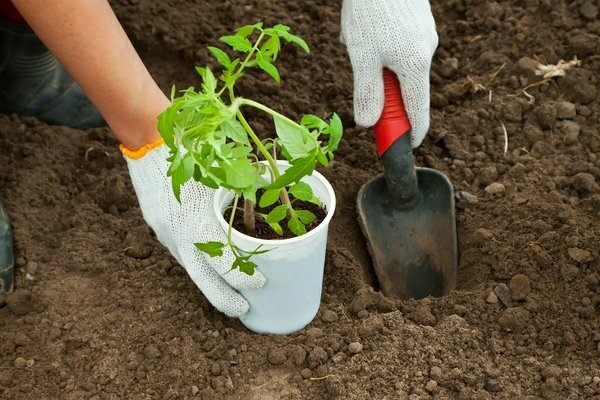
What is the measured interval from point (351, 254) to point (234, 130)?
0.70m

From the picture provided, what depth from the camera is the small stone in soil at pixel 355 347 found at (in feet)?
5.80

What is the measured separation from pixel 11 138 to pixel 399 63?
1.13m

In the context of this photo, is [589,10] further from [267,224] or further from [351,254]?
[267,224]

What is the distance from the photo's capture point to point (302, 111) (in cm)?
234

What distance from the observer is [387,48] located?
1.82m

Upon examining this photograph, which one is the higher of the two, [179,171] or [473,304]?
[179,171]

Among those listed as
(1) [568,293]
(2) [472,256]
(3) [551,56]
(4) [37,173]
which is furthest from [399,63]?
(4) [37,173]

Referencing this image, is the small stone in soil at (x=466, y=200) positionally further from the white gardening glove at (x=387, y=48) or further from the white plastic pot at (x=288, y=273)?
the white plastic pot at (x=288, y=273)

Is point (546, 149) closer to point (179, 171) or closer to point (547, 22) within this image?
point (547, 22)

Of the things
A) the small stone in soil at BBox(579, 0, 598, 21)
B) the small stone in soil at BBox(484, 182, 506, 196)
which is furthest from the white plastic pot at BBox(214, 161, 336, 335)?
the small stone in soil at BBox(579, 0, 598, 21)

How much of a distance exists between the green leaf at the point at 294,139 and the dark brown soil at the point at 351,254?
0.54 meters

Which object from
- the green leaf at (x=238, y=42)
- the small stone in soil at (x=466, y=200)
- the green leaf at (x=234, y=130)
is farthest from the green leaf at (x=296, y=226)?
the small stone in soil at (x=466, y=200)

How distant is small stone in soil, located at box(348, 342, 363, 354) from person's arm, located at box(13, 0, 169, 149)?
0.61 meters

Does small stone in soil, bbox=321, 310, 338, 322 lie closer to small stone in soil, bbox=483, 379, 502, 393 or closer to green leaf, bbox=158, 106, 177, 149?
small stone in soil, bbox=483, 379, 502, 393
